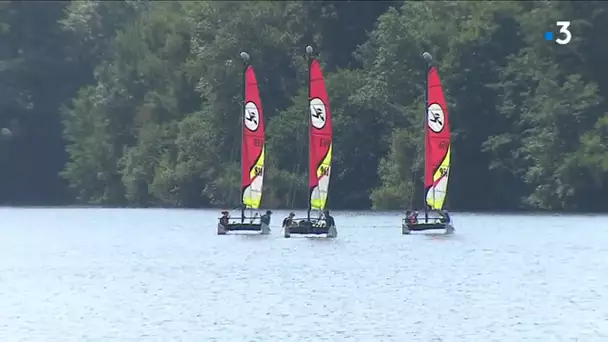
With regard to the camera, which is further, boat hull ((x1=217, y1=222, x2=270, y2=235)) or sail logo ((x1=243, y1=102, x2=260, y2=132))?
boat hull ((x1=217, y1=222, x2=270, y2=235))

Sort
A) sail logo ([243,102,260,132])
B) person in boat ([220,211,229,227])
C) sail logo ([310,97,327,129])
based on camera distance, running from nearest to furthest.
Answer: sail logo ([310,97,327,129]) < sail logo ([243,102,260,132]) < person in boat ([220,211,229,227])

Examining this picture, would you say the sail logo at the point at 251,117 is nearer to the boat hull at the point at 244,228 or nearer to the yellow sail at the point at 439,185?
the boat hull at the point at 244,228

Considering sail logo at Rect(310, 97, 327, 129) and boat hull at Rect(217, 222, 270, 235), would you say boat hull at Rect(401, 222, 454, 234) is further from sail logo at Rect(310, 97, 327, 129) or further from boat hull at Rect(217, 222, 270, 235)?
sail logo at Rect(310, 97, 327, 129)

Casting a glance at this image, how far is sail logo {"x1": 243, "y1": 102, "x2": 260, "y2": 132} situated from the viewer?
3088 inches

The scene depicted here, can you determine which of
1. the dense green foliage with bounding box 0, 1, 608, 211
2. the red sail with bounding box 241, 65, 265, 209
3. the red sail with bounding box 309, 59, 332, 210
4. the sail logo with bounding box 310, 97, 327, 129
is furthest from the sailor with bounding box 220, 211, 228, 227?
the dense green foliage with bounding box 0, 1, 608, 211

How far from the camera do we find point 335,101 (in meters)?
109

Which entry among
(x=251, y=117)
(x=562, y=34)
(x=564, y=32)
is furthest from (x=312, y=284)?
(x=562, y=34)

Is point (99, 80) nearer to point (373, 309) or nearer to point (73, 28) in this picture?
point (73, 28)

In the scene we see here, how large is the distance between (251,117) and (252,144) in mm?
1167

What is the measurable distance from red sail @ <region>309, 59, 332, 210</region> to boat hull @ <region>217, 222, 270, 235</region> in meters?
5.26

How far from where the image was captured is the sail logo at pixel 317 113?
74562 millimetres

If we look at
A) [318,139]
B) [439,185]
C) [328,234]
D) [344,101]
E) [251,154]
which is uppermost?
[344,101]

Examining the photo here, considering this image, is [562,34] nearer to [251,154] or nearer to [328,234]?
[251,154]

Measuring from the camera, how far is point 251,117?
7869 centimetres
